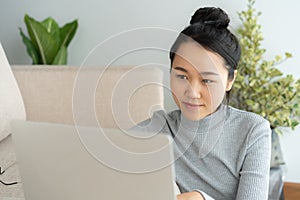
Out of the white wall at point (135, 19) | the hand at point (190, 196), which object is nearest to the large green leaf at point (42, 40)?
the white wall at point (135, 19)

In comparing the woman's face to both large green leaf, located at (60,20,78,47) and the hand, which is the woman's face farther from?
large green leaf, located at (60,20,78,47)

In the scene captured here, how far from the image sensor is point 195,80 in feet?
3.28

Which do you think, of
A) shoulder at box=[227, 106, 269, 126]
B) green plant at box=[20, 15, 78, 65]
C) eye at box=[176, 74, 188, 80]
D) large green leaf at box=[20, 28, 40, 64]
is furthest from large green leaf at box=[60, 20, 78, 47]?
eye at box=[176, 74, 188, 80]

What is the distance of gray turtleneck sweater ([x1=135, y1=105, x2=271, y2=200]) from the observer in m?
1.10

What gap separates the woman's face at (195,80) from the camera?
1001 mm

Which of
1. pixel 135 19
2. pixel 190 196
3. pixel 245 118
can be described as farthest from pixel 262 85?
pixel 190 196

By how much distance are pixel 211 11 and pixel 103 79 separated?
765 mm

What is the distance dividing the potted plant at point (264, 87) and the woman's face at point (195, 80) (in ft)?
3.60

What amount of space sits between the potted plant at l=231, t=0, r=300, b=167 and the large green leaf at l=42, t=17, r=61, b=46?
100 centimetres

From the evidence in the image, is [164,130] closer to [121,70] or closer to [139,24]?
[121,70]

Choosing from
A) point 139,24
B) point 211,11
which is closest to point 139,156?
point 211,11

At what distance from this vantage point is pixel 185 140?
1.10 metres

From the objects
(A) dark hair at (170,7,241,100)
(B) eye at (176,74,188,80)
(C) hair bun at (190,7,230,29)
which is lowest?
(B) eye at (176,74,188,80)

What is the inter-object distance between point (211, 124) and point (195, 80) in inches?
7.3
